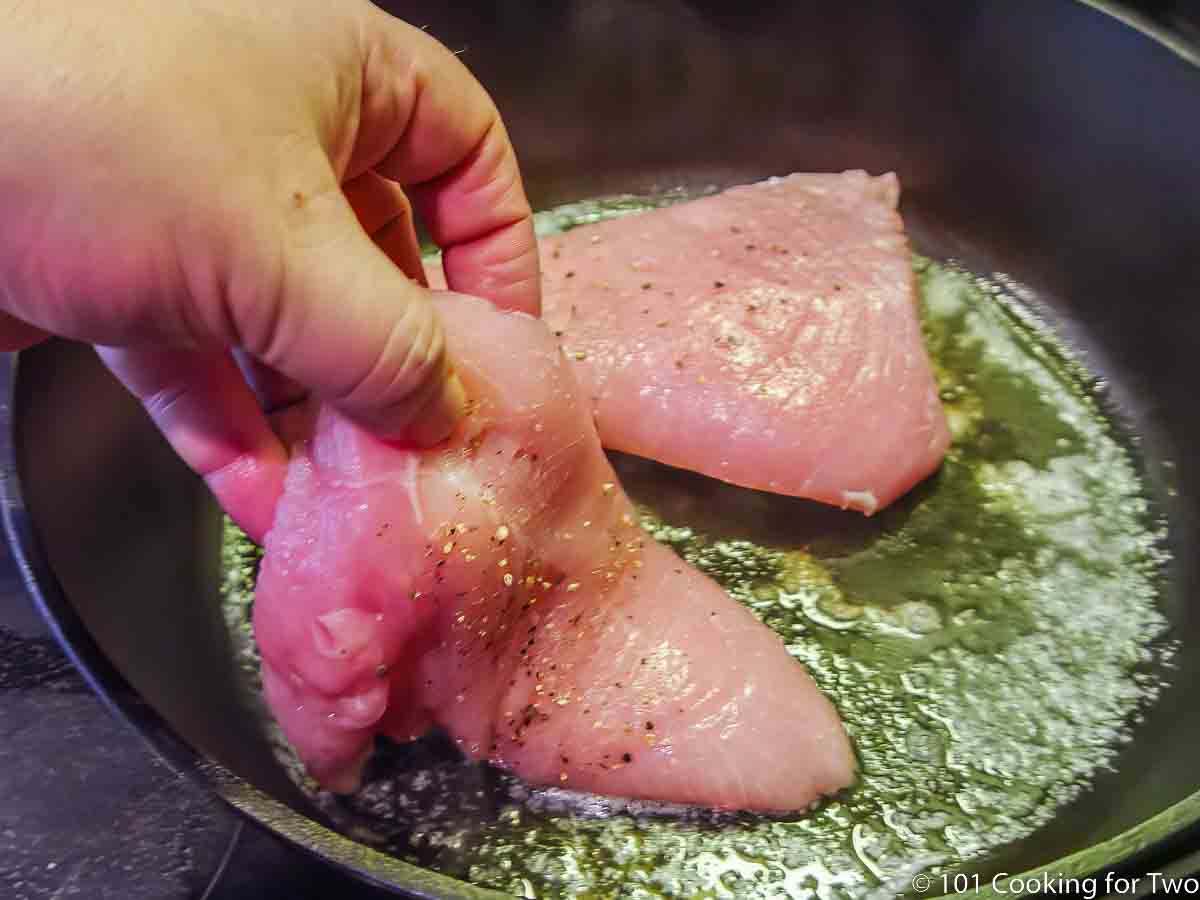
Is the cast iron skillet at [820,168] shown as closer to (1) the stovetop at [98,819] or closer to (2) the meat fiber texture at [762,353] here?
(1) the stovetop at [98,819]

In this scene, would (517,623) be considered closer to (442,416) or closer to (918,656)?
(442,416)

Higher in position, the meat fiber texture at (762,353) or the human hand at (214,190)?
the human hand at (214,190)

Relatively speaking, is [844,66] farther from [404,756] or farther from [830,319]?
[404,756]

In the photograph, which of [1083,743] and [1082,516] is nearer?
[1083,743]

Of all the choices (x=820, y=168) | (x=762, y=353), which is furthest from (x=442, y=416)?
(x=820, y=168)

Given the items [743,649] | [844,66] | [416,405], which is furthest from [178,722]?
[844,66]

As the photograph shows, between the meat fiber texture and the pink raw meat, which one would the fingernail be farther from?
the meat fiber texture

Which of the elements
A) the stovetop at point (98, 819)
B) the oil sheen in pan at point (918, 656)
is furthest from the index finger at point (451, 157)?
the stovetop at point (98, 819)
